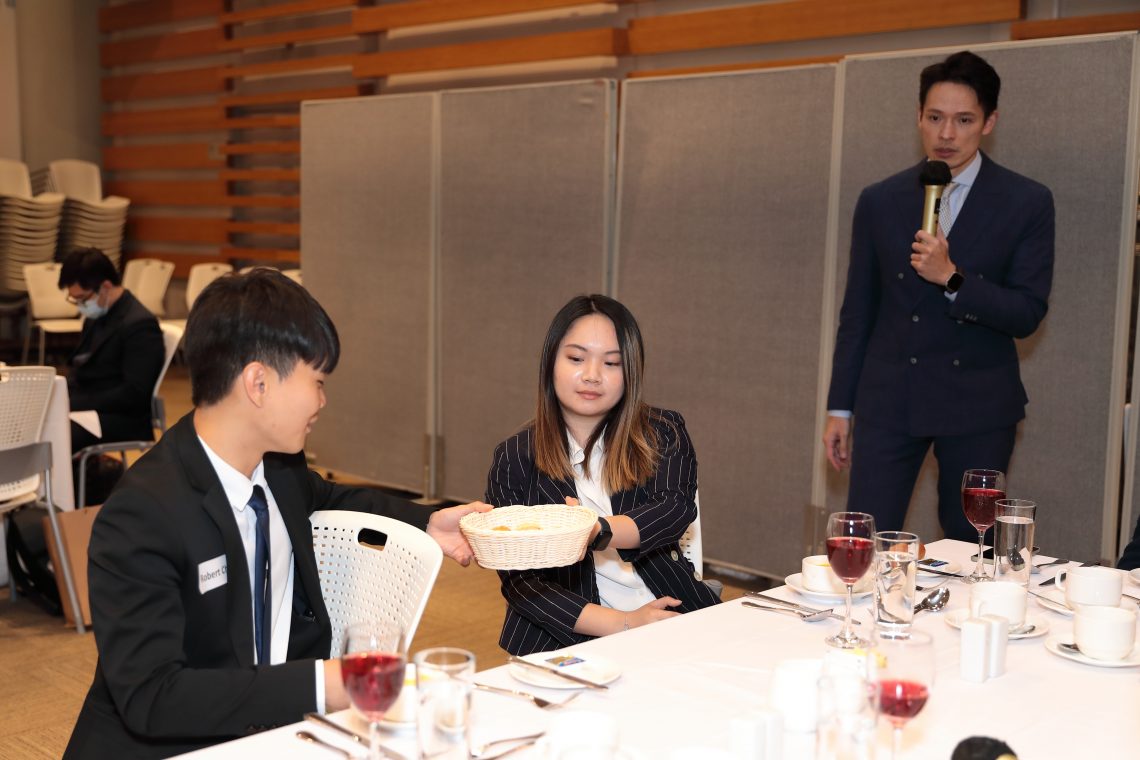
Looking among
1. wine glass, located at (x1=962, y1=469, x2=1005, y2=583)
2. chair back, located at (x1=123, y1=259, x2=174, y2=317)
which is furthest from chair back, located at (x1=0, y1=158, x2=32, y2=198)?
wine glass, located at (x1=962, y1=469, x2=1005, y2=583)

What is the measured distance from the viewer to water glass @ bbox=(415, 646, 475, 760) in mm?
1313

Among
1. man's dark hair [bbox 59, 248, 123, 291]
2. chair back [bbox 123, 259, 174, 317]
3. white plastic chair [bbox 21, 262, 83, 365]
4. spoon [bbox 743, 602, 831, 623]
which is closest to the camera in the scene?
spoon [bbox 743, 602, 831, 623]

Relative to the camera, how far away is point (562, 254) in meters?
5.65

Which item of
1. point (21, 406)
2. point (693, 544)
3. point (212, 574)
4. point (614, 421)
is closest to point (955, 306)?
point (693, 544)

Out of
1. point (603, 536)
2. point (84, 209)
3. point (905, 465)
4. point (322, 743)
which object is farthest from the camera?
point (84, 209)

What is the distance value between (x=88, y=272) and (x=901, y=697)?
5152mm

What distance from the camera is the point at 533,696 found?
1.62 meters

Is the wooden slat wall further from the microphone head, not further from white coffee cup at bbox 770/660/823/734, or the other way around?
white coffee cup at bbox 770/660/823/734

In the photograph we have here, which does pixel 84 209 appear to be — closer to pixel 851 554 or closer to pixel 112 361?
pixel 112 361

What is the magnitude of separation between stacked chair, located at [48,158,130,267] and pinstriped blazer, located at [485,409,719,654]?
10246mm

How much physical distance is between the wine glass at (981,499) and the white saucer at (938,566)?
0.04 metres

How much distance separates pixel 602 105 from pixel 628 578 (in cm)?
321

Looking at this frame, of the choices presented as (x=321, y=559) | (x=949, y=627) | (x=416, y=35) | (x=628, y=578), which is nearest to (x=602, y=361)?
(x=628, y=578)

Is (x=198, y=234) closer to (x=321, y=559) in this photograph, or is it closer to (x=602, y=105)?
(x=602, y=105)
